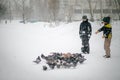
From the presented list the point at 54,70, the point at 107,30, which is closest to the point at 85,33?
the point at 107,30

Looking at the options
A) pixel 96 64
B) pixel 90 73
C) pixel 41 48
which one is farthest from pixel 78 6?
pixel 90 73

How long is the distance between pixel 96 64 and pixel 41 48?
119cm

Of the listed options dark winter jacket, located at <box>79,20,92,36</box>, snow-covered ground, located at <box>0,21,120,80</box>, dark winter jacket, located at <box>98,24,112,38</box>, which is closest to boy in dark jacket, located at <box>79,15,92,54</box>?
dark winter jacket, located at <box>79,20,92,36</box>

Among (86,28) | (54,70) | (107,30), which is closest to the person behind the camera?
(54,70)

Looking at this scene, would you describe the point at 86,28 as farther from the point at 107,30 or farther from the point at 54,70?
the point at 54,70

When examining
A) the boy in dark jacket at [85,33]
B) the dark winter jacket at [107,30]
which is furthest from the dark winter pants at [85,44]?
the dark winter jacket at [107,30]

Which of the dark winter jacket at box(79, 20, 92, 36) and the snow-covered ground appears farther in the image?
the dark winter jacket at box(79, 20, 92, 36)

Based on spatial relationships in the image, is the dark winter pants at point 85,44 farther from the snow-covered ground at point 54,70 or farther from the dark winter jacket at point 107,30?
the dark winter jacket at point 107,30

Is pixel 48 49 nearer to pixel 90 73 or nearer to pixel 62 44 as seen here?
pixel 62 44

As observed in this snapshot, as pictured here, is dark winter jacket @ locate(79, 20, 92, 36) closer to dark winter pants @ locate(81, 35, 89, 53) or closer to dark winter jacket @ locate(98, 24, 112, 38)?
dark winter pants @ locate(81, 35, 89, 53)

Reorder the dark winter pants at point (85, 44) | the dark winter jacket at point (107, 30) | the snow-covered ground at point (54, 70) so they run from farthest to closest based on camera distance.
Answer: the dark winter pants at point (85, 44)
the dark winter jacket at point (107, 30)
the snow-covered ground at point (54, 70)

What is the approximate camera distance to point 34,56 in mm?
3141

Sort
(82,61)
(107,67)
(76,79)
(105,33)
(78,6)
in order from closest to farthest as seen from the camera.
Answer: (76,79)
(107,67)
(82,61)
(105,33)
(78,6)

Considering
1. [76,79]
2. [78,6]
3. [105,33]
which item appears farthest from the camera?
[78,6]
